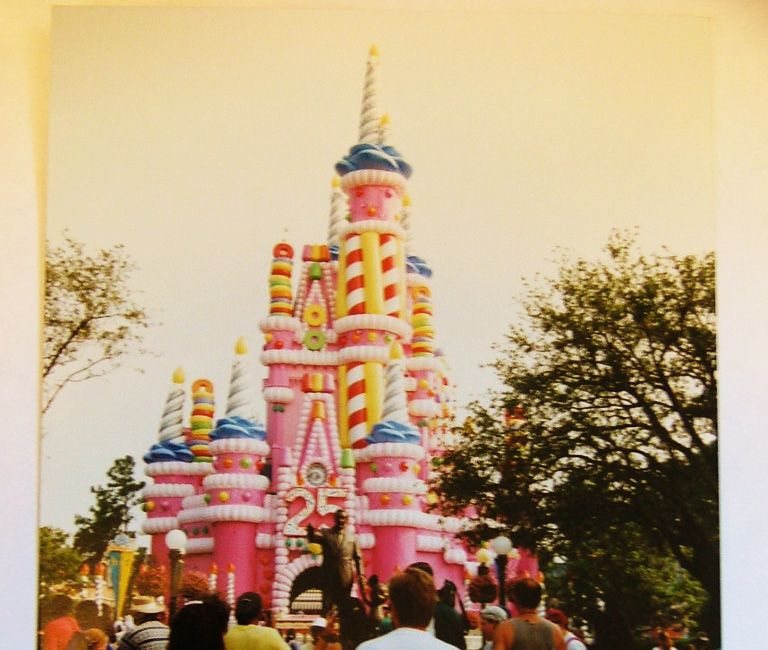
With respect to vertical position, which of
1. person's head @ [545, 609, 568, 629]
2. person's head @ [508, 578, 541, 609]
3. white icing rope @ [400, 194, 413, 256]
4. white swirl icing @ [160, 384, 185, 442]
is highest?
white icing rope @ [400, 194, 413, 256]

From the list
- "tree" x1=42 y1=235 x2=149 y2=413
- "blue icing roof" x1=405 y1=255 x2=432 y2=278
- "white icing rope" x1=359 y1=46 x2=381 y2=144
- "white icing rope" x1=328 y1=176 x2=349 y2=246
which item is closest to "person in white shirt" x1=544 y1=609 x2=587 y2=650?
"blue icing roof" x1=405 y1=255 x2=432 y2=278

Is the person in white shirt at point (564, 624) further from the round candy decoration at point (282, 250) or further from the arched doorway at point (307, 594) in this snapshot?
the round candy decoration at point (282, 250)

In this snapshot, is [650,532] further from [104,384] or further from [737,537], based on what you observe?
[104,384]

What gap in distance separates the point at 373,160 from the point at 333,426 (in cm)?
153

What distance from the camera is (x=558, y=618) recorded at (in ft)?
20.4

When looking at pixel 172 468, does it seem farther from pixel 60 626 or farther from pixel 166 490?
pixel 60 626

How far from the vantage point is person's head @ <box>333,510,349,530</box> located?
649 centimetres

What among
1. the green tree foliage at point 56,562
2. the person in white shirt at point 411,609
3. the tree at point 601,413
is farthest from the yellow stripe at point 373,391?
the person in white shirt at point 411,609

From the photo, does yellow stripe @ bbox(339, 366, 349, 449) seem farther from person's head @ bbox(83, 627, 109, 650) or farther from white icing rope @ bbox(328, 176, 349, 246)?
person's head @ bbox(83, 627, 109, 650)

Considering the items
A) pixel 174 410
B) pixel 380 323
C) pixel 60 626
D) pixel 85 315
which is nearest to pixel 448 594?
pixel 380 323

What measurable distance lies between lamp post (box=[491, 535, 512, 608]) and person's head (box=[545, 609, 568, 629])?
27cm

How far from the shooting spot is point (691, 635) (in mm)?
6238

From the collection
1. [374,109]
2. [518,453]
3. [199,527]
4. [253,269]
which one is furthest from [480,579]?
[374,109]

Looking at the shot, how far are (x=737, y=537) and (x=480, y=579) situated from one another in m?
1.37
